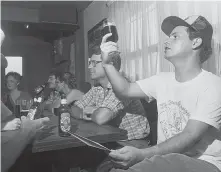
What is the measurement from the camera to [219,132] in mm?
977

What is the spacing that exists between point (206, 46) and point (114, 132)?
1.96 ft

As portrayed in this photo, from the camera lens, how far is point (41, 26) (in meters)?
3.90

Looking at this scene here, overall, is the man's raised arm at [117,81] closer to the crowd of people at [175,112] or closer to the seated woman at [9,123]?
the crowd of people at [175,112]

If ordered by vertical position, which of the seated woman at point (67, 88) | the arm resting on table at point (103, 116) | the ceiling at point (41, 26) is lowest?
the arm resting on table at point (103, 116)

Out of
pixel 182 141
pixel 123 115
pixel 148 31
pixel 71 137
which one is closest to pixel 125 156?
pixel 182 141

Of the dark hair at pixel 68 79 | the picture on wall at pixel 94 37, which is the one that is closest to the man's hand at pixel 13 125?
the dark hair at pixel 68 79

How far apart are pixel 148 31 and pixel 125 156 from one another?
167cm

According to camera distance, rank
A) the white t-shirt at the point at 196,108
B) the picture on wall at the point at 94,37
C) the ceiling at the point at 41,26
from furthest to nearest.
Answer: the ceiling at the point at 41,26 < the picture on wall at the point at 94,37 < the white t-shirt at the point at 196,108

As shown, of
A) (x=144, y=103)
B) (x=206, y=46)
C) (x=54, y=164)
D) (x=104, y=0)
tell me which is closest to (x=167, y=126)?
(x=206, y=46)

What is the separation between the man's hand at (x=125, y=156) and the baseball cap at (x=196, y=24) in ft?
2.10

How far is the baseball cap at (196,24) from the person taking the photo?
44.6 inches

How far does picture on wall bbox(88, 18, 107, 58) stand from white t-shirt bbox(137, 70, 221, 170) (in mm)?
2303

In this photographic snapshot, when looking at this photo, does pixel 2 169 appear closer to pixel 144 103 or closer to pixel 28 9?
pixel 144 103

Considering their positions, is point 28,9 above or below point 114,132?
above
